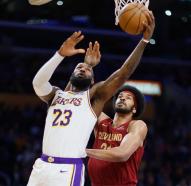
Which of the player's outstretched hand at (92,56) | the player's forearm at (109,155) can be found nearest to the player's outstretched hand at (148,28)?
the player's outstretched hand at (92,56)

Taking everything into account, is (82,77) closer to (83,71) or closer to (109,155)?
(83,71)

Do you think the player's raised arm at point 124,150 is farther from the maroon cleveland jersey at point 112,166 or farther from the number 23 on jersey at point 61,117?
the number 23 on jersey at point 61,117

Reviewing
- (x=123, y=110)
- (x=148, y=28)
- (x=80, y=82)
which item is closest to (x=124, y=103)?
(x=123, y=110)

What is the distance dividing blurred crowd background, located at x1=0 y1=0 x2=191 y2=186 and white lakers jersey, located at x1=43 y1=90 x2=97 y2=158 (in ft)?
20.7

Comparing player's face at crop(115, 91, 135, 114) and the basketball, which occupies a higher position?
the basketball

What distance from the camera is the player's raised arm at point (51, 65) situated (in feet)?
17.0

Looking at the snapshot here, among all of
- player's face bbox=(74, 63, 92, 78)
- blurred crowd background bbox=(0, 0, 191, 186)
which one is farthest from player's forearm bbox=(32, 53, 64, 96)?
blurred crowd background bbox=(0, 0, 191, 186)

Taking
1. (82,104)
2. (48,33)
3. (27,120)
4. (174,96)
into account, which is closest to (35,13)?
(48,33)

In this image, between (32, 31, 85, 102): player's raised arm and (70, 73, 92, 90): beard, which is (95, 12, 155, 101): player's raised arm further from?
(32, 31, 85, 102): player's raised arm

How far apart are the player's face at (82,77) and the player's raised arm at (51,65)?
0.58 feet

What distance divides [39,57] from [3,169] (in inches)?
191

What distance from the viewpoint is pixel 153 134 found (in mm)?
14789

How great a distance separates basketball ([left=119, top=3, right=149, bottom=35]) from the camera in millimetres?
5406

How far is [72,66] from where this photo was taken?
15.9 metres
